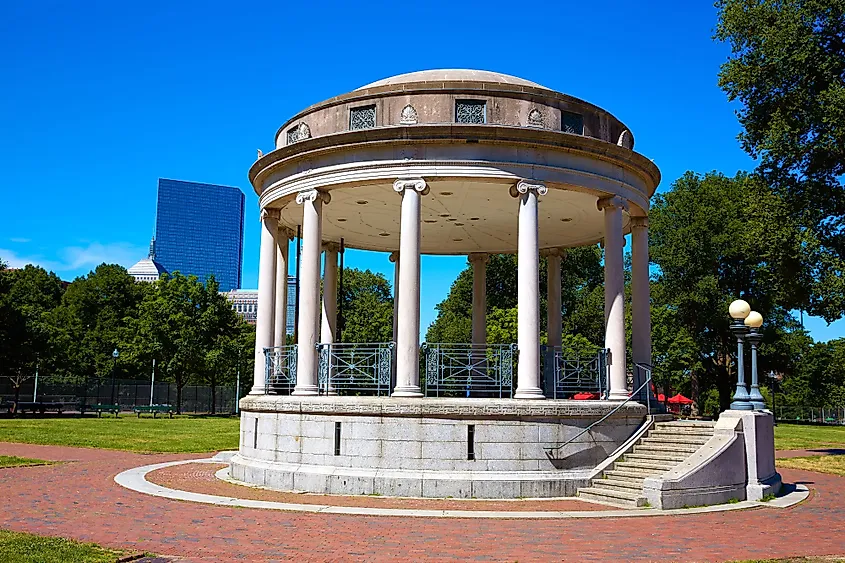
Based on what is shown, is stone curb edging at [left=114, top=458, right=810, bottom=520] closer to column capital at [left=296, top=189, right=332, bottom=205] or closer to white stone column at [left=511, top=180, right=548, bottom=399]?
white stone column at [left=511, top=180, right=548, bottom=399]

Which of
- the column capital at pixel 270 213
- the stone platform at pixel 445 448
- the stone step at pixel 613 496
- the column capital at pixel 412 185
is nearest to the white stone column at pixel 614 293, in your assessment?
the stone platform at pixel 445 448

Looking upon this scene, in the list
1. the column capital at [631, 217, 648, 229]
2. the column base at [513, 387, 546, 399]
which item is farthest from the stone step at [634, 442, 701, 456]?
the column capital at [631, 217, 648, 229]

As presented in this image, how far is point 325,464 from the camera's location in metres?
19.4

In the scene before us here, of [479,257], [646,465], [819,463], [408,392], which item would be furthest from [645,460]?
[819,463]

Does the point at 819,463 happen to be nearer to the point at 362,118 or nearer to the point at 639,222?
the point at 639,222

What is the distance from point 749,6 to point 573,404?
68.5 feet

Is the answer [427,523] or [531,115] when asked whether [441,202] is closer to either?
[531,115]

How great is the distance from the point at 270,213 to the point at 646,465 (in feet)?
41.3

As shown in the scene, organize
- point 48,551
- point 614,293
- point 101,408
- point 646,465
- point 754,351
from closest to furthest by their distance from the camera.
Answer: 1. point 48,551
2. point 646,465
3. point 754,351
4. point 614,293
5. point 101,408

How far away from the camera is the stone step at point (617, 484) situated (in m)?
18.1

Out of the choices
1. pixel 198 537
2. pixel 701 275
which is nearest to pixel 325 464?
pixel 198 537

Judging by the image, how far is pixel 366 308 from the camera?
7206 cm

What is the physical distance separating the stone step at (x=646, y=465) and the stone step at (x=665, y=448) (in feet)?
2.20

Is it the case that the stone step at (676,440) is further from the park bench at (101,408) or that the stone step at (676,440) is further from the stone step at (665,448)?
the park bench at (101,408)
